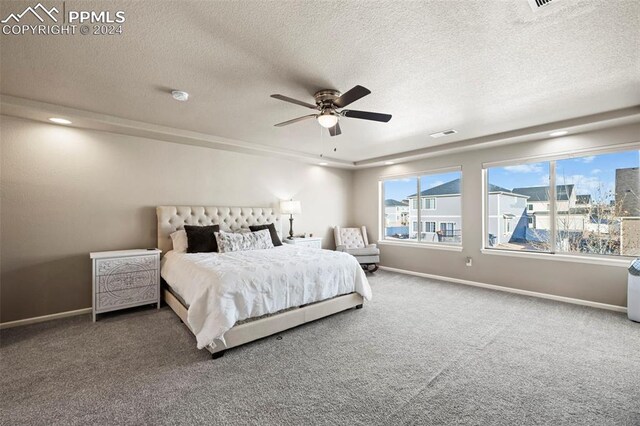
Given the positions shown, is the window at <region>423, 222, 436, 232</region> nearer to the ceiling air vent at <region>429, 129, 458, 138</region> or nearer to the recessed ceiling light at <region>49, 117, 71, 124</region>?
the ceiling air vent at <region>429, 129, 458, 138</region>

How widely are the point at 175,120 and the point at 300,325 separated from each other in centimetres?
307

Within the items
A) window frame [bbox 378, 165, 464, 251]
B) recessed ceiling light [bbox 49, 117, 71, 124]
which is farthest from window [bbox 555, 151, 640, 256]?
recessed ceiling light [bbox 49, 117, 71, 124]

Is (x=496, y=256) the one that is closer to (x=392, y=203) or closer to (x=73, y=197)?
(x=392, y=203)

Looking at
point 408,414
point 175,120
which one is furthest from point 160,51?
point 408,414

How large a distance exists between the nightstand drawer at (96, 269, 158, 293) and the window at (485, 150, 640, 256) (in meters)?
5.39

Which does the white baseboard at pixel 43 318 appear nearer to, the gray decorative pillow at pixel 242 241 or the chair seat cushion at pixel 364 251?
the gray decorative pillow at pixel 242 241

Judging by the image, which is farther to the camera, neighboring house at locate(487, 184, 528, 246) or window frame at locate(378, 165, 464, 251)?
window frame at locate(378, 165, 464, 251)

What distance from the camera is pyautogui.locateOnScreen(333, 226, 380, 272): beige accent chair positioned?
5762 mm

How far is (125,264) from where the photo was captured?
11.5 ft

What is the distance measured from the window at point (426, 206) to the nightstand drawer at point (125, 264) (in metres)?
4.80

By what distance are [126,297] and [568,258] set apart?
6.12 metres

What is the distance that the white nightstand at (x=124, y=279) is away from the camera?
132 inches

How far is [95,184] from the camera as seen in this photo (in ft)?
12.3

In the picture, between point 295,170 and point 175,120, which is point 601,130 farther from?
point 175,120
